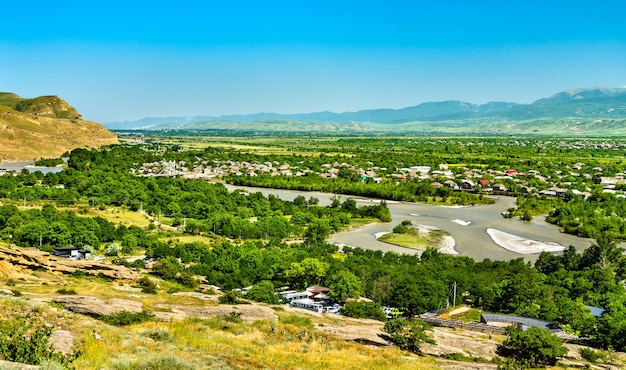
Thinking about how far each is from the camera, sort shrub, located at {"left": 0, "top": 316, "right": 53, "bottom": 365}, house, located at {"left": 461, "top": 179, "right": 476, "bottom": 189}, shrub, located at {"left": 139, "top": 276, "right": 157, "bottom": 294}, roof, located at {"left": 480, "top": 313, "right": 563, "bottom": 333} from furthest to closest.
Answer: house, located at {"left": 461, "top": 179, "right": 476, "bottom": 189}
roof, located at {"left": 480, "top": 313, "right": 563, "bottom": 333}
shrub, located at {"left": 139, "top": 276, "right": 157, "bottom": 294}
shrub, located at {"left": 0, "top": 316, "right": 53, "bottom": 365}

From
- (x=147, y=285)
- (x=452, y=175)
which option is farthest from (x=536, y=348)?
(x=452, y=175)

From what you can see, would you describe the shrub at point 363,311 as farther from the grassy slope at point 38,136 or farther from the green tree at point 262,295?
the grassy slope at point 38,136

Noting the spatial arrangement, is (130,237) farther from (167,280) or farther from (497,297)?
(497,297)

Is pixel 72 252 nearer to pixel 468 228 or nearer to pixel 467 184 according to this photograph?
pixel 468 228

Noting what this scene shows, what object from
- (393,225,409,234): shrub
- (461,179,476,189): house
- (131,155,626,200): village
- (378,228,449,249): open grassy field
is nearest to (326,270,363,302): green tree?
(378,228,449,249): open grassy field

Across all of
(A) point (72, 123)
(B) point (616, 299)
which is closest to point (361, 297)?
(B) point (616, 299)

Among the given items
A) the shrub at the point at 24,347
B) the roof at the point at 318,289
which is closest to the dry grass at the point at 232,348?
the shrub at the point at 24,347

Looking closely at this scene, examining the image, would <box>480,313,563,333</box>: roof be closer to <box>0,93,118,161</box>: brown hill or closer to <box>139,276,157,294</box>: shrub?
<box>139,276,157,294</box>: shrub

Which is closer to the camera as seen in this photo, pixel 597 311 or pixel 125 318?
pixel 125 318
